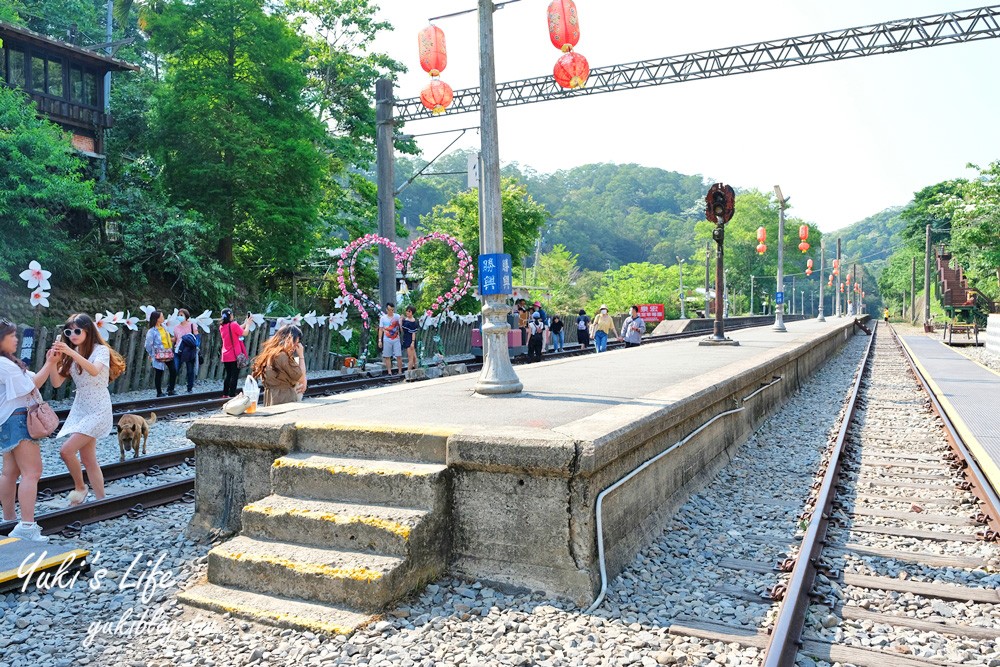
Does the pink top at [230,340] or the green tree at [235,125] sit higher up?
the green tree at [235,125]

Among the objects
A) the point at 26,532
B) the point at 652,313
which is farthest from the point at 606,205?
the point at 26,532

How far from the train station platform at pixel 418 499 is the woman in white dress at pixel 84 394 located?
1.21m

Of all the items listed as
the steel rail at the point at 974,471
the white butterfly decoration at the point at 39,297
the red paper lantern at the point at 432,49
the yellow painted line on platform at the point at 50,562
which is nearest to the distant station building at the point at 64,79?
the white butterfly decoration at the point at 39,297

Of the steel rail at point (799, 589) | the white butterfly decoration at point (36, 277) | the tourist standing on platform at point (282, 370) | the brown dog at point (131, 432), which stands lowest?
the steel rail at point (799, 589)

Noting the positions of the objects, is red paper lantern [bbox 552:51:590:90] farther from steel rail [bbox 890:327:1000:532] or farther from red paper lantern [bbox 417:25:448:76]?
steel rail [bbox 890:327:1000:532]

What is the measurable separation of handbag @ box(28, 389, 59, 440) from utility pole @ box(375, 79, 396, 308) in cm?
1534

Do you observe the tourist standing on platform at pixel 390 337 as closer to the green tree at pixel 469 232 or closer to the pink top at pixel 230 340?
the pink top at pixel 230 340

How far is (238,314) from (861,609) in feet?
68.2

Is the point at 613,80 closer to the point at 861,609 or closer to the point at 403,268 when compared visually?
the point at 403,268

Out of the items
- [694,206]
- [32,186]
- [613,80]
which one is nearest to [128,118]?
[32,186]

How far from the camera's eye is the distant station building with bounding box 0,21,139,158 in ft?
78.4

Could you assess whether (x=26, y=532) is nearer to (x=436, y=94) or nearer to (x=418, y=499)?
(x=418, y=499)

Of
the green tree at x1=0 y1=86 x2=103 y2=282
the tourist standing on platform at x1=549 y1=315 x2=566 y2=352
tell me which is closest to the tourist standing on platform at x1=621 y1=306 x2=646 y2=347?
the tourist standing on platform at x1=549 y1=315 x2=566 y2=352

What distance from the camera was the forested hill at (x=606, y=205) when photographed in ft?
328
